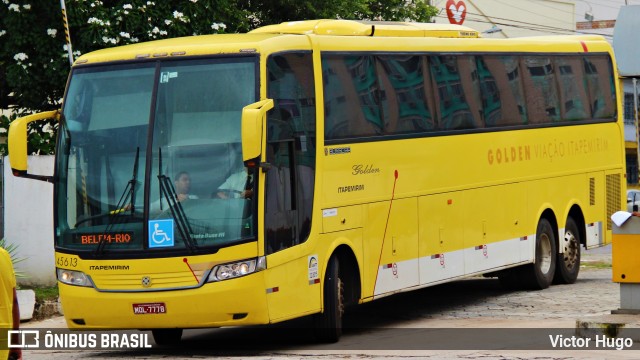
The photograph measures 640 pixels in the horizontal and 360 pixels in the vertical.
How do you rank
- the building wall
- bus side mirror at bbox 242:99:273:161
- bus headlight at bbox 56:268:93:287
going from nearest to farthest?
1. bus side mirror at bbox 242:99:273:161
2. bus headlight at bbox 56:268:93:287
3. the building wall

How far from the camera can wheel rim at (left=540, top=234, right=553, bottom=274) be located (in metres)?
19.7

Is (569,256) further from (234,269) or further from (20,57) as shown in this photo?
(20,57)

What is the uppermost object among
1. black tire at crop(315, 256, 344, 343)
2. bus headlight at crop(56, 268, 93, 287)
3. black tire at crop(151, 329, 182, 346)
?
bus headlight at crop(56, 268, 93, 287)

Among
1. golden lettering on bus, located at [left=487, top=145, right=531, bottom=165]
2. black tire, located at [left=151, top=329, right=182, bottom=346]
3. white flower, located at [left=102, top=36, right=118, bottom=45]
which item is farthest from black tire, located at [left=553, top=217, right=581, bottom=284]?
white flower, located at [left=102, top=36, right=118, bottom=45]

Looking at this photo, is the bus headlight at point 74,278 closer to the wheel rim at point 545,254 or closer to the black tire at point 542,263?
the black tire at point 542,263

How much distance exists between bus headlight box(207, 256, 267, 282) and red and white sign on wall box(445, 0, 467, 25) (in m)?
36.9

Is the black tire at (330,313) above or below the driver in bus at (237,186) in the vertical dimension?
below

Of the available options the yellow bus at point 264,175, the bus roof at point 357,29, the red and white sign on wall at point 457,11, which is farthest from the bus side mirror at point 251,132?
the red and white sign on wall at point 457,11

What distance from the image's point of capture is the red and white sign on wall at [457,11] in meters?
49.5

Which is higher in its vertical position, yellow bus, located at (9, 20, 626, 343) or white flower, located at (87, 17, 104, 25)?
white flower, located at (87, 17, 104, 25)

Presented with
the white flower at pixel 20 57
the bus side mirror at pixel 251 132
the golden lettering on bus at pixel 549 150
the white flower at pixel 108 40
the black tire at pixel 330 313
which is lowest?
the black tire at pixel 330 313

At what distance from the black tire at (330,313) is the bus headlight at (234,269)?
1.50 metres

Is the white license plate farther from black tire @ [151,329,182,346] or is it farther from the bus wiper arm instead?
black tire @ [151,329,182,346]

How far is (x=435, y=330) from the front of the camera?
14.9m
